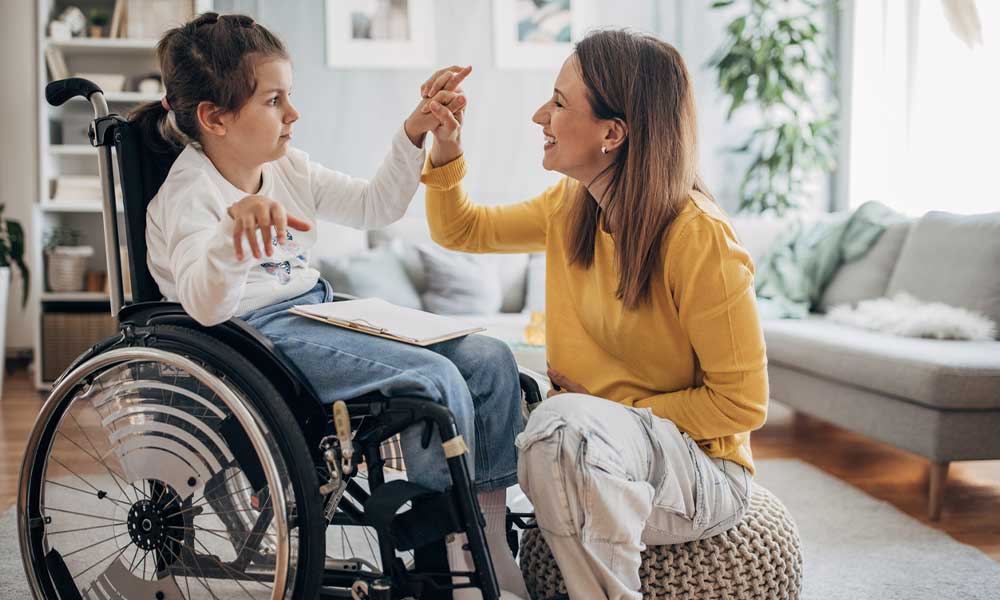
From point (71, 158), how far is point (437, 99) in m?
3.48

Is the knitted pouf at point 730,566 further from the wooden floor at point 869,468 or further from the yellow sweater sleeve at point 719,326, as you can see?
the wooden floor at point 869,468

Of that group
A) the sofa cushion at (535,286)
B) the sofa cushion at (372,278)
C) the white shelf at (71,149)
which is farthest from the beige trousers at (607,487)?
the white shelf at (71,149)

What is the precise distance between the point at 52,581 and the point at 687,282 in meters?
1.16

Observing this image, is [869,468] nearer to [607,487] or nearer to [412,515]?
[607,487]

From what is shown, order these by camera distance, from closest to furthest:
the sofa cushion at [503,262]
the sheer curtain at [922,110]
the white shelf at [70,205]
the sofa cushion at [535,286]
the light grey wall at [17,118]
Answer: the sheer curtain at [922,110], the sofa cushion at [535,286], the sofa cushion at [503,262], the white shelf at [70,205], the light grey wall at [17,118]

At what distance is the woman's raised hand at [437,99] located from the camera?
1588mm

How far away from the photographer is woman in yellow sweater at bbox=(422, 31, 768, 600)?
1.31m

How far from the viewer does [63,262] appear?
13.3 feet

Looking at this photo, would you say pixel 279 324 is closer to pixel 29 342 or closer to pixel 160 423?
pixel 160 423

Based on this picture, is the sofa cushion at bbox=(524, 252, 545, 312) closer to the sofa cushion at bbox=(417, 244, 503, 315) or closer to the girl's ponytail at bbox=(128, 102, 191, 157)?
the sofa cushion at bbox=(417, 244, 503, 315)

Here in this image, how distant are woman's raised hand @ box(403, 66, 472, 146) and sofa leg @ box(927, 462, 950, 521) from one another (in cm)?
160

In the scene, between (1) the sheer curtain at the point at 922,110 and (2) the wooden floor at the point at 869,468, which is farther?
(1) the sheer curtain at the point at 922,110

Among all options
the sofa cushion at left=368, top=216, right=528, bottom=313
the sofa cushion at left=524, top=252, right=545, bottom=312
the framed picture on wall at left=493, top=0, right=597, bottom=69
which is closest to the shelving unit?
the sofa cushion at left=368, top=216, right=528, bottom=313

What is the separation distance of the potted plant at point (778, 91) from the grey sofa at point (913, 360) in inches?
37.0
